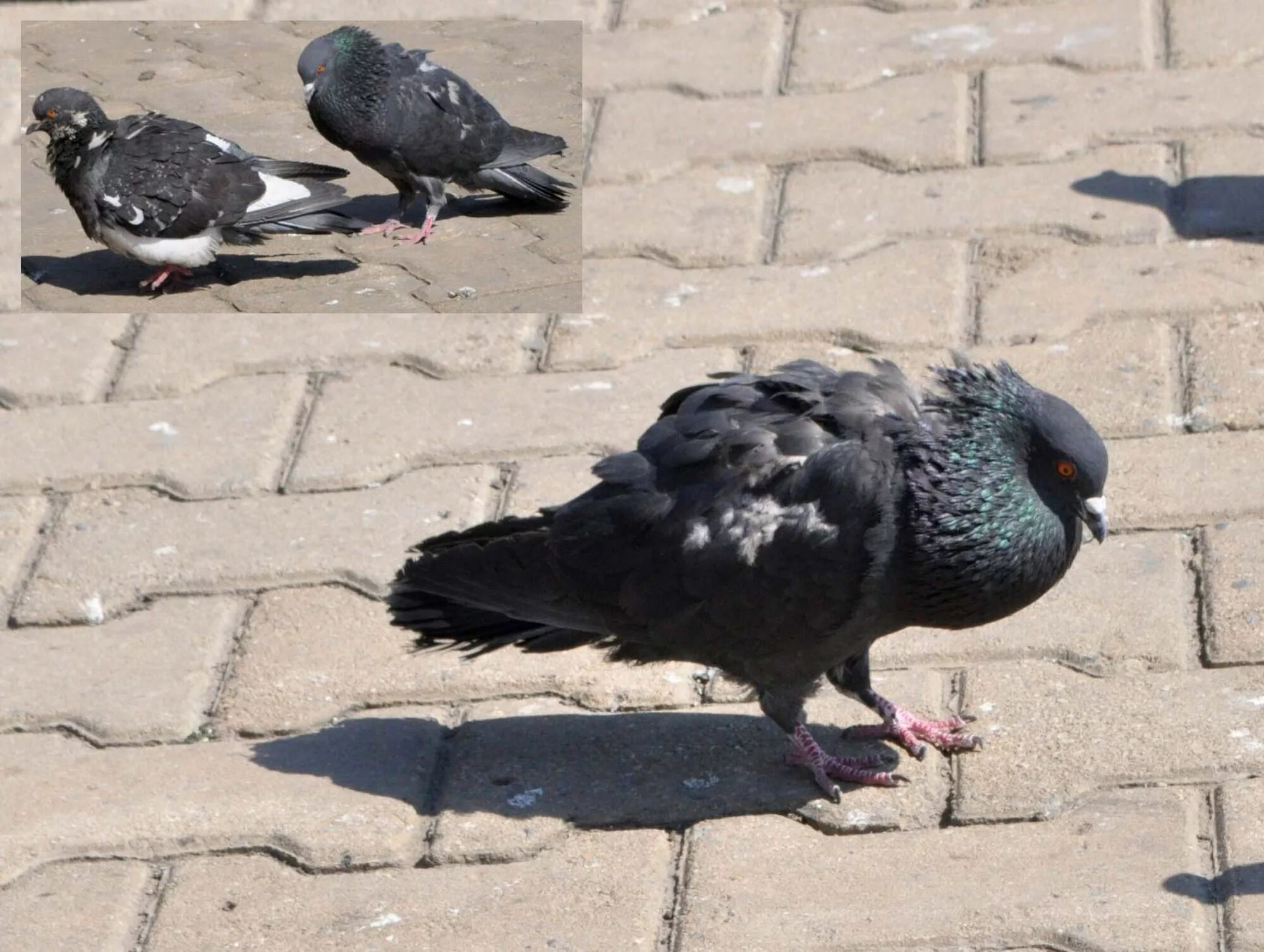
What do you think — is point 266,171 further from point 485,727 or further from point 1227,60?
point 1227,60

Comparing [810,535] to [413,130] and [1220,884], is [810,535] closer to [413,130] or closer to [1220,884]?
[1220,884]

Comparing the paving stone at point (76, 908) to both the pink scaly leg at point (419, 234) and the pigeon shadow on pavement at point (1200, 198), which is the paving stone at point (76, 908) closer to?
the pink scaly leg at point (419, 234)

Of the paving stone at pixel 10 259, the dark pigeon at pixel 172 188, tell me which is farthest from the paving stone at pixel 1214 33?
the paving stone at pixel 10 259

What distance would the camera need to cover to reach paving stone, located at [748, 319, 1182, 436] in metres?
4.49

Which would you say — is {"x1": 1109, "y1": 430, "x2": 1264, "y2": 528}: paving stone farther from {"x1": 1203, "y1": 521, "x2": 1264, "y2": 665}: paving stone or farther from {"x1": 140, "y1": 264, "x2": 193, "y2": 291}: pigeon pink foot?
{"x1": 140, "y1": 264, "x2": 193, "y2": 291}: pigeon pink foot

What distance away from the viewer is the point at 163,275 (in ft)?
17.5

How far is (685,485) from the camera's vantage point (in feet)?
11.5

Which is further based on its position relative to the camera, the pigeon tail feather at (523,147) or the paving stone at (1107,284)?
the pigeon tail feather at (523,147)

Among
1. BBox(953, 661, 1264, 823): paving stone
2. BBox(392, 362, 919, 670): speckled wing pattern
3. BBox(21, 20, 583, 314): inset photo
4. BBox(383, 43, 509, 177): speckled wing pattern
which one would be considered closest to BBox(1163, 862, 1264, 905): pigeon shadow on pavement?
BBox(953, 661, 1264, 823): paving stone

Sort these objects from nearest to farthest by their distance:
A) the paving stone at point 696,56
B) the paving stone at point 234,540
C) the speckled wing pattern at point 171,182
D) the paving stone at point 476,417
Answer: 1. the paving stone at point 234,540
2. the paving stone at point 476,417
3. the speckled wing pattern at point 171,182
4. the paving stone at point 696,56

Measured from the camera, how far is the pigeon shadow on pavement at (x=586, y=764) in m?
3.61

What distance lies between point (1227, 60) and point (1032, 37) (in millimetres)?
685

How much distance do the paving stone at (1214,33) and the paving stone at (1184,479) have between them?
7.16ft

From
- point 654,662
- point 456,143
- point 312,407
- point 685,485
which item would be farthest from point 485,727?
point 456,143
